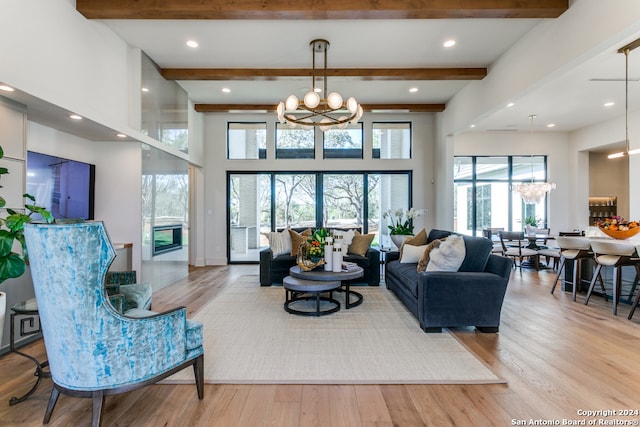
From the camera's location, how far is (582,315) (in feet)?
12.4

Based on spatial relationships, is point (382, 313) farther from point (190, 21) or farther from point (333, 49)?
point (190, 21)

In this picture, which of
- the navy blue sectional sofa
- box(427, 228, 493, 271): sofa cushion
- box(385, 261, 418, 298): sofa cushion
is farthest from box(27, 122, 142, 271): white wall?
box(427, 228, 493, 271): sofa cushion

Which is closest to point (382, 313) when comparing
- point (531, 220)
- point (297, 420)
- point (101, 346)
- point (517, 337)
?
point (517, 337)

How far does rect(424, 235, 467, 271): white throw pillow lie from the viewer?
10.9ft

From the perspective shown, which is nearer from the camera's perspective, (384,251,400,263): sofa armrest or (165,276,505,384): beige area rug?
(165,276,505,384): beige area rug

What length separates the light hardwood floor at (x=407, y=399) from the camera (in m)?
1.90

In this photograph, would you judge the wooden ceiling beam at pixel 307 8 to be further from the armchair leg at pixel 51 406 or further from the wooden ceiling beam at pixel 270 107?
the armchair leg at pixel 51 406

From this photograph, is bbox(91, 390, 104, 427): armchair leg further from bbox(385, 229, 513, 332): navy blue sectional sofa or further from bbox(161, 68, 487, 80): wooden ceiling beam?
bbox(161, 68, 487, 80): wooden ceiling beam

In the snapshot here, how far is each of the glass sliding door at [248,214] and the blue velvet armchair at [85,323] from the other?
5753 millimetres

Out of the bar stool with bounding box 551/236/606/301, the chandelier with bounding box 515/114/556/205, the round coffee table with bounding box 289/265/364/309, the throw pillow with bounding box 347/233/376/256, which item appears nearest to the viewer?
the round coffee table with bounding box 289/265/364/309

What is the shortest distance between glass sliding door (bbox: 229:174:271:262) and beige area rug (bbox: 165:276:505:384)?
3.59m

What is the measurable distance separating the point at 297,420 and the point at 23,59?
3.76 metres

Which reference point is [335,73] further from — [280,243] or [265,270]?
[265,270]

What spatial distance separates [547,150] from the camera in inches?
323
